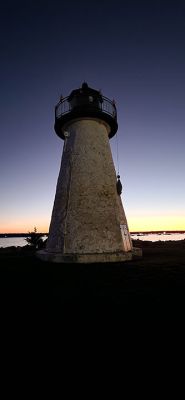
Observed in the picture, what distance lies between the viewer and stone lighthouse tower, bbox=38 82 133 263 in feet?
36.2

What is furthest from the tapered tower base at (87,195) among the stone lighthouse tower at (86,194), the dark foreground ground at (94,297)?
the dark foreground ground at (94,297)

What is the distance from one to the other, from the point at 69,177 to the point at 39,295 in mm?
7549

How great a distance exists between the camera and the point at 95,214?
11391 millimetres

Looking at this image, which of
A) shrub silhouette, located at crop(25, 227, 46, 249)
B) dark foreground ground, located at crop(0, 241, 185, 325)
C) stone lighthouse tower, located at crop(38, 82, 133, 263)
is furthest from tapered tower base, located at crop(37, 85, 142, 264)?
shrub silhouette, located at crop(25, 227, 46, 249)

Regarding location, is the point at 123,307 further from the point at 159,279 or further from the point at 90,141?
the point at 90,141

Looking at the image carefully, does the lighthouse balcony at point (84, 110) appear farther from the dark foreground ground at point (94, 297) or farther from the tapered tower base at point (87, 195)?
the dark foreground ground at point (94, 297)

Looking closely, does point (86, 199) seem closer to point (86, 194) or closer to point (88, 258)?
point (86, 194)

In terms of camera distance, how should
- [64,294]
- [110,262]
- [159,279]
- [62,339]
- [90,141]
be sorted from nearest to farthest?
1. [62,339]
2. [64,294]
3. [159,279]
4. [110,262]
5. [90,141]

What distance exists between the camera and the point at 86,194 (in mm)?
11602

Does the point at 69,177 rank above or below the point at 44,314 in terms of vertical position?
above

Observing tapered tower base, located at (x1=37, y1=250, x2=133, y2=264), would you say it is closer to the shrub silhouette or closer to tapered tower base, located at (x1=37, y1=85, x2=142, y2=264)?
tapered tower base, located at (x1=37, y1=85, x2=142, y2=264)

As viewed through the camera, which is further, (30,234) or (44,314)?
(30,234)

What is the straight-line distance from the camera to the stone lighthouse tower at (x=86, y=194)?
11.0 metres

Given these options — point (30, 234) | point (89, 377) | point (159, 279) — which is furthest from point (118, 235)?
point (30, 234)
